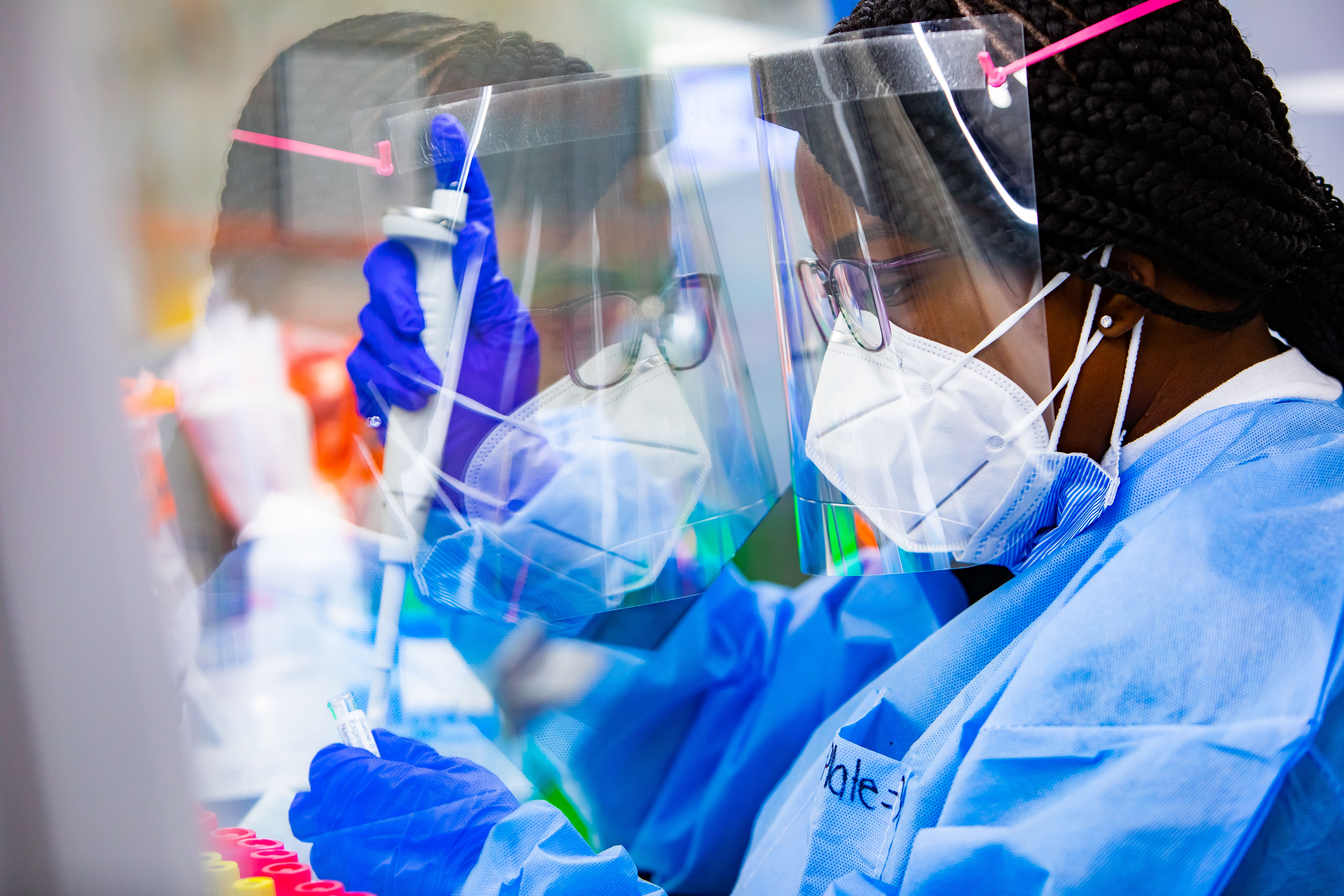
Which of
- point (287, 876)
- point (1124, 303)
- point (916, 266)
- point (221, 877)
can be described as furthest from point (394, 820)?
point (1124, 303)

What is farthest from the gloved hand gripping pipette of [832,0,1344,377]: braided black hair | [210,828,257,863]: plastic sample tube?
[832,0,1344,377]: braided black hair

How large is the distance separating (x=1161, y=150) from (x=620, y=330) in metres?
0.63

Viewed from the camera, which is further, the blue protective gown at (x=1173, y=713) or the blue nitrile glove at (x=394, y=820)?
the blue nitrile glove at (x=394, y=820)

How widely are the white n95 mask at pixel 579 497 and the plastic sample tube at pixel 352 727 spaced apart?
0.60 ft

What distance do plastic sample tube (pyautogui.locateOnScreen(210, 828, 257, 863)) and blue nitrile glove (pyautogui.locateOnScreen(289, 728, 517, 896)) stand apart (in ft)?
0.17

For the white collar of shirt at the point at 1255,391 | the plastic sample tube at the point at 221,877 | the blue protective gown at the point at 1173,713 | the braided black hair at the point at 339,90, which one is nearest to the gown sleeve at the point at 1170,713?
the blue protective gown at the point at 1173,713

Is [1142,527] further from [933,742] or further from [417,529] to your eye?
[417,529]

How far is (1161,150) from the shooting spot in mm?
919

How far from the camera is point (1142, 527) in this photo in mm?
892

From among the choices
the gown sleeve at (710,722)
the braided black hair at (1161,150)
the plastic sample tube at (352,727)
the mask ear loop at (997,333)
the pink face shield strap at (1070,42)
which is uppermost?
the pink face shield strap at (1070,42)

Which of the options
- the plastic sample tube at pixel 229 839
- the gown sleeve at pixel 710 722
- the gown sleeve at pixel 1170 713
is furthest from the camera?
the gown sleeve at pixel 710 722

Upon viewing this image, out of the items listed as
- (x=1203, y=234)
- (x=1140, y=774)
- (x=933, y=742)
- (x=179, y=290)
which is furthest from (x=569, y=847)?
(x=1203, y=234)

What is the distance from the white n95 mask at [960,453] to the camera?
978 mm

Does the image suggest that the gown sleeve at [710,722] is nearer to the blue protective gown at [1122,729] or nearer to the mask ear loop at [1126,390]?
the blue protective gown at [1122,729]
